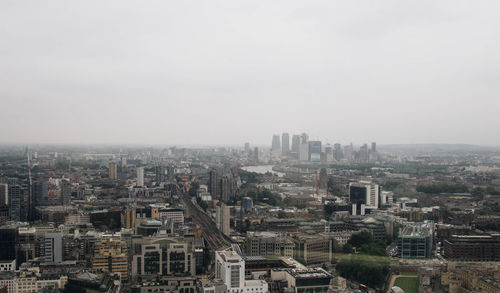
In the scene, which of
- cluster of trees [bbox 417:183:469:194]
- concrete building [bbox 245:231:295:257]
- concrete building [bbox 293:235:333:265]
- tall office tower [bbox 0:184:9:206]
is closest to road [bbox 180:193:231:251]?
concrete building [bbox 245:231:295:257]

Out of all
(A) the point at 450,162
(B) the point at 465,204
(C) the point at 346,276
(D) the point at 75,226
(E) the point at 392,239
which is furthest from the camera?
(A) the point at 450,162

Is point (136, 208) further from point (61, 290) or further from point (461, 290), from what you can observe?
point (461, 290)

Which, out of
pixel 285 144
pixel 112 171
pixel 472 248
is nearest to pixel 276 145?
pixel 285 144

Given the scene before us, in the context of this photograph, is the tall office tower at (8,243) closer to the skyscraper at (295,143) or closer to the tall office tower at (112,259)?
the tall office tower at (112,259)

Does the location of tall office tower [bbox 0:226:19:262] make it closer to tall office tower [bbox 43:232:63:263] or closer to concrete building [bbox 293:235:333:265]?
tall office tower [bbox 43:232:63:263]

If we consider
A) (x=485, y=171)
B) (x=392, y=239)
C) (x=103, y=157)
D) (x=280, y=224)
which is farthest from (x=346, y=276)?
(x=103, y=157)

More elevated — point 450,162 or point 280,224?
point 450,162
